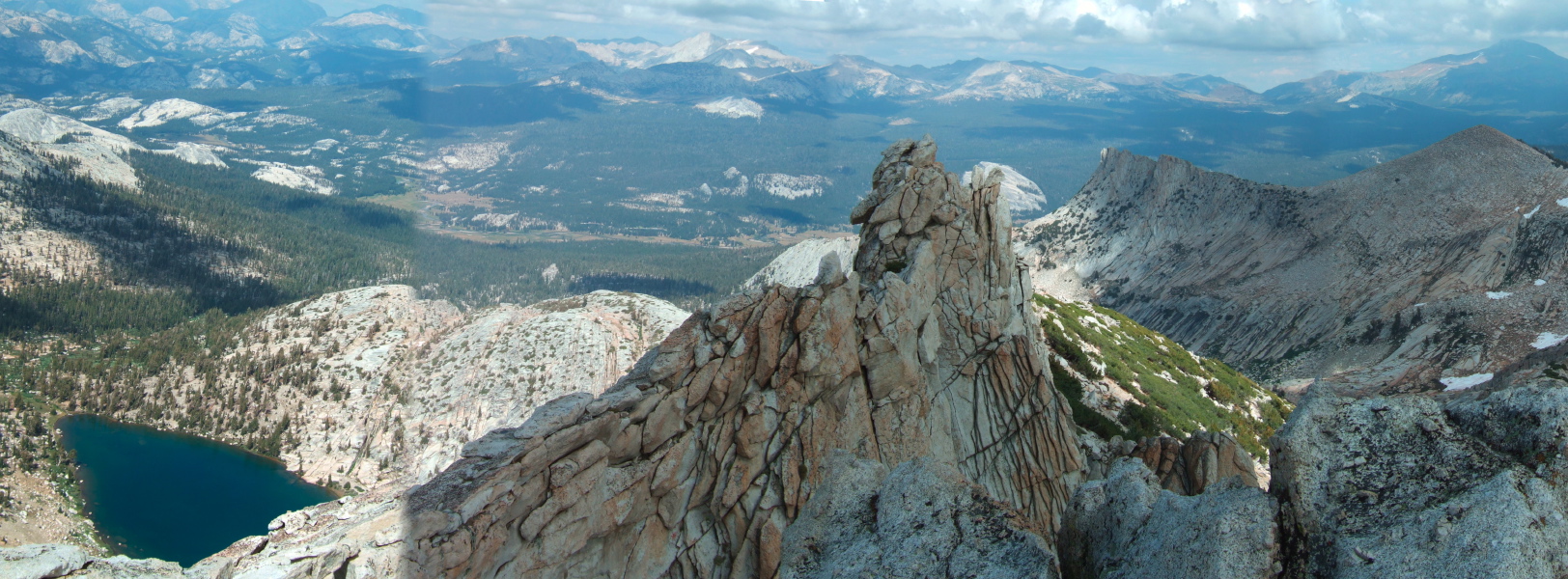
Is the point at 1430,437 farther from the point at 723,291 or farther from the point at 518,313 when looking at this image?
the point at 723,291

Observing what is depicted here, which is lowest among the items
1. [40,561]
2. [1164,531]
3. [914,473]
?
[40,561]

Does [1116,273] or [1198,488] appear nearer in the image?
[1198,488]

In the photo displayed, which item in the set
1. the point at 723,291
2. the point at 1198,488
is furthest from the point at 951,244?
the point at 723,291

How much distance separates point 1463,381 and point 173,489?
10430 centimetres

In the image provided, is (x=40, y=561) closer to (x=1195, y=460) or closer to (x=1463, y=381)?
(x=1195, y=460)

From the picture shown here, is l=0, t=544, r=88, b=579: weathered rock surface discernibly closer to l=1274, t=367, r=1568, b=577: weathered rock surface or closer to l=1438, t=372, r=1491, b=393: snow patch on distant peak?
l=1274, t=367, r=1568, b=577: weathered rock surface

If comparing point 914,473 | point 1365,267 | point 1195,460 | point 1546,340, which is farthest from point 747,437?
point 1365,267

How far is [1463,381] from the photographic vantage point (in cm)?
5122

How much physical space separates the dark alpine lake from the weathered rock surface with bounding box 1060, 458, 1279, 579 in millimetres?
69784

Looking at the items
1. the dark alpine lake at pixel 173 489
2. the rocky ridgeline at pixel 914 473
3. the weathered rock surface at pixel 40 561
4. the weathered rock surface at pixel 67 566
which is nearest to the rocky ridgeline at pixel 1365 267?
the rocky ridgeline at pixel 914 473

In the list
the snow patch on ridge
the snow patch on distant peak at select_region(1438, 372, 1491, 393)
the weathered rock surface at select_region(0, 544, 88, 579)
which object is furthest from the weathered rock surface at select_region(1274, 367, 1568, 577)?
the snow patch on ridge

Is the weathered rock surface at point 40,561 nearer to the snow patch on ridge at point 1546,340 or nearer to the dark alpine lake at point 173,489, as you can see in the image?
the dark alpine lake at point 173,489

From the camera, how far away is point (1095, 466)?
2456 cm

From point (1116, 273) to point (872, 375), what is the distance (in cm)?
9578
